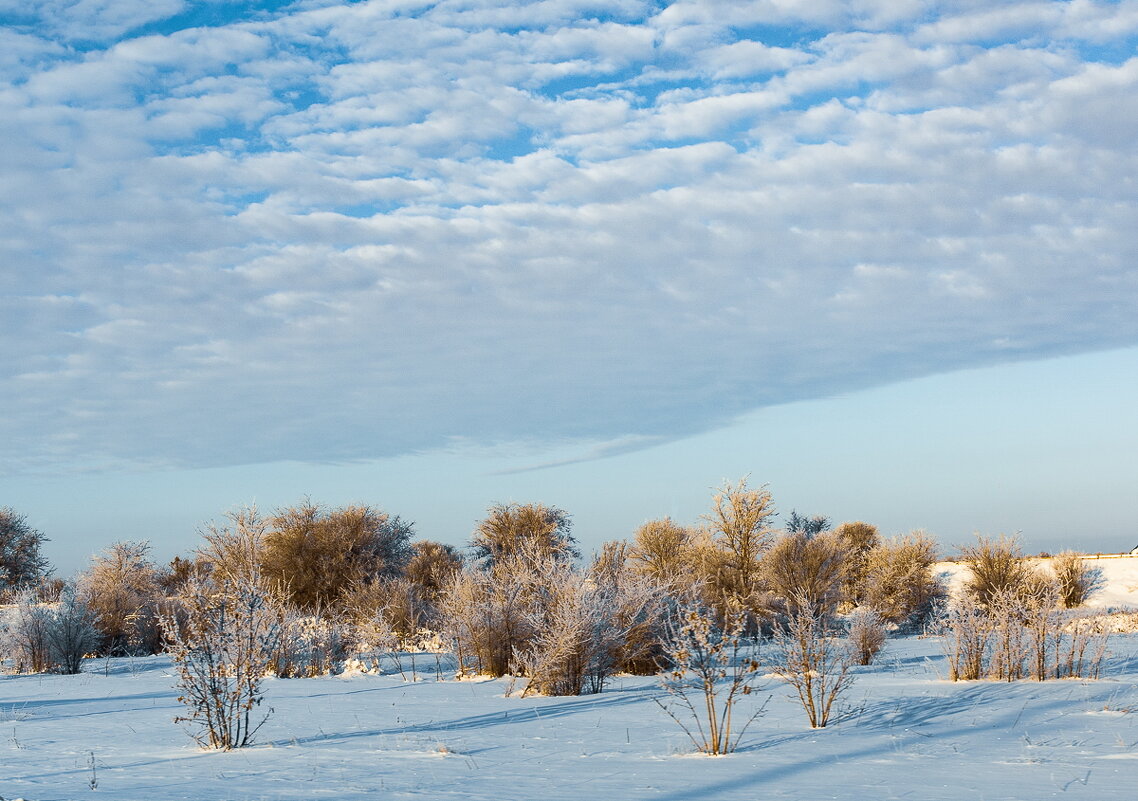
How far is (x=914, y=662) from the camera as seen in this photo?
1911 centimetres

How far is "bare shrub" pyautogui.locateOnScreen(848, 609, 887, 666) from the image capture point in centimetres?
1825

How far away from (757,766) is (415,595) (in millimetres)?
19214

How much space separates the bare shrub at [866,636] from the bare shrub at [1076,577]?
46.4ft

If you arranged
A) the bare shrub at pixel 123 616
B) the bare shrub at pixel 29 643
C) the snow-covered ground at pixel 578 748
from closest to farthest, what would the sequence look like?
the snow-covered ground at pixel 578 748 < the bare shrub at pixel 29 643 < the bare shrub at pixel 123 616

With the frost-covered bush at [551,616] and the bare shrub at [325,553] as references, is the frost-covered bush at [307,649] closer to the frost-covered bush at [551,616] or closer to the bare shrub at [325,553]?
the frost-covered bush at [551,616]

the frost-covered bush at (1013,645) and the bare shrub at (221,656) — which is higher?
the bare shrub at (221,656)

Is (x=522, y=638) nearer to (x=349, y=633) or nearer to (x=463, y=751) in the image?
(x=349, y=633)

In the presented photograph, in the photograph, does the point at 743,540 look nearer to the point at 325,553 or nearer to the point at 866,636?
the point at 866,636

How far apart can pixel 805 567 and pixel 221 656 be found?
1728cm

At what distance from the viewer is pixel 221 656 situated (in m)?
9.97

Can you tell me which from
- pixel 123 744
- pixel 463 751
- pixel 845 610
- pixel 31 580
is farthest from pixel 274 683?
pixel 31 580

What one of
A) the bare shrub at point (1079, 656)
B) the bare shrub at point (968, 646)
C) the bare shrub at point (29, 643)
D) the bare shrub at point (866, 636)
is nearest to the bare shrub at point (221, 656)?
the bare shrub at point (968, 646)

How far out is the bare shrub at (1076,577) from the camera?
31.9m

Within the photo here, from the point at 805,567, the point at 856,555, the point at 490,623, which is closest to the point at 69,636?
the point at 490,623
